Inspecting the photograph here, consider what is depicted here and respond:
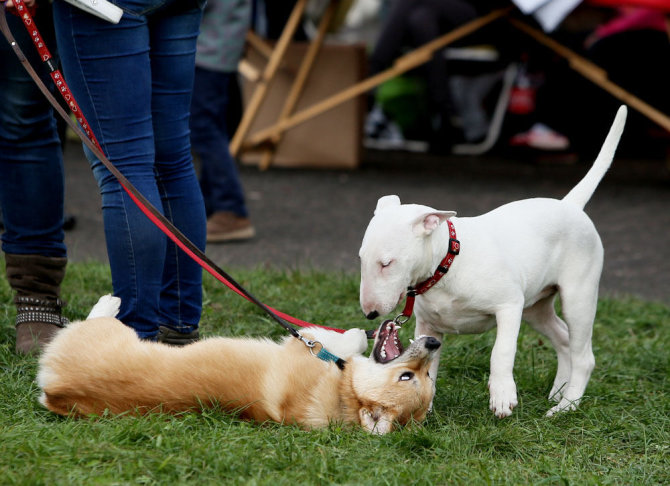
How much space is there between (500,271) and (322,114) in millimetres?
5533

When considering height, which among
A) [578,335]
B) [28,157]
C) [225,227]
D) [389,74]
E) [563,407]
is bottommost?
[225,227]

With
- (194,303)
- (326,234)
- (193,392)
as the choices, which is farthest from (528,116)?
(193,392)

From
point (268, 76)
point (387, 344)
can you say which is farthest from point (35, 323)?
point (268, 76)

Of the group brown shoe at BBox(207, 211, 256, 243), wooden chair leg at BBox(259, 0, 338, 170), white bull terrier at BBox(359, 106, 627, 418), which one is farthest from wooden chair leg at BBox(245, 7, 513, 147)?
white bull terrier at BBox(359, 106, 627, 418)

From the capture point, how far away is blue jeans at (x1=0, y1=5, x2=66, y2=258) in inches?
129

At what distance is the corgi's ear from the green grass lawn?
0.04m

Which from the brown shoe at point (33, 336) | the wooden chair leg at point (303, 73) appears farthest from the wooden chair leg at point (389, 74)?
the brown shoe at point (33, 336)

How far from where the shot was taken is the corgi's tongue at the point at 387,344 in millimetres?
2846

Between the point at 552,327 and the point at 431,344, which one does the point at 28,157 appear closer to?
the point at 431,344

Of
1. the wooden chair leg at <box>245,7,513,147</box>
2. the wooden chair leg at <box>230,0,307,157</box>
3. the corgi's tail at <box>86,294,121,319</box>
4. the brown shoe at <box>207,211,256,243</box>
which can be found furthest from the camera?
the wooden chair leg at <box>230,0,307,157</box>

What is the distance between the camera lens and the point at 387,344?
2.87m

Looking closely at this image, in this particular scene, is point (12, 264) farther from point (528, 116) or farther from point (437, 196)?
point (528, 116)

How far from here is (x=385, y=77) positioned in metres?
7.17

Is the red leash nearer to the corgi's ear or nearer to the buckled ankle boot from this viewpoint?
the corgi's ear
